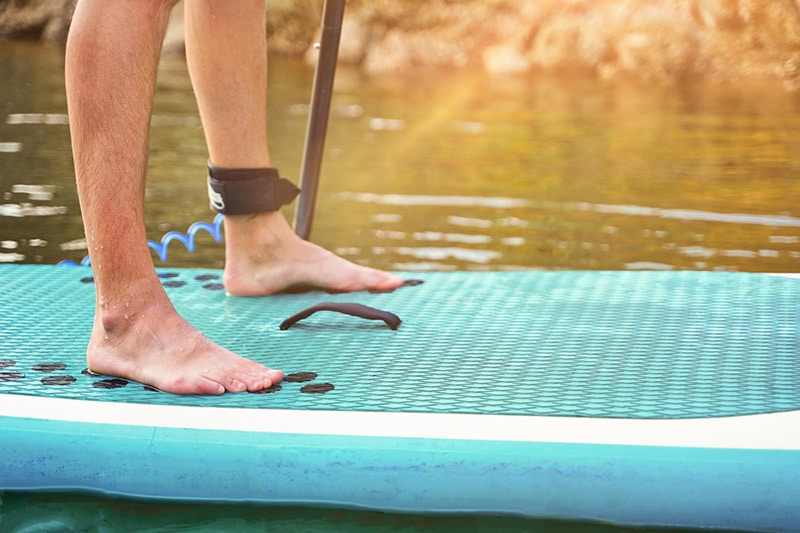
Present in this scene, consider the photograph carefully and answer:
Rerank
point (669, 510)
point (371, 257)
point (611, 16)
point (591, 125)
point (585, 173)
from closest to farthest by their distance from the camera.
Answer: point (669, 510) < point (371, 257) < point (585, 173) < point (591, 125) < point (611, 16)

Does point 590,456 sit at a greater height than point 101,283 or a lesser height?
lesser

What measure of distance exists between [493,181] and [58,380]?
379 centimetres

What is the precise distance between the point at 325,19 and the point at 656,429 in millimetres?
1357

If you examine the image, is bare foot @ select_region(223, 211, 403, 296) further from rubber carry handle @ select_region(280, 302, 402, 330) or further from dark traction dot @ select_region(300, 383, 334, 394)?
dark traction dot @ select_region(300, 383, 334, 394)

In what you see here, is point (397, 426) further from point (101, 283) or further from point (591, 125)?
point (591, 125)

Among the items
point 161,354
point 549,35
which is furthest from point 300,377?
point 549,35

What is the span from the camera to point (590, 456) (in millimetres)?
1400

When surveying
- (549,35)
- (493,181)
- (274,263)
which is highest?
(274,263)

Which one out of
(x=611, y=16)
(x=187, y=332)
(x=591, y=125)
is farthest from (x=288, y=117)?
(x=611, y=16)

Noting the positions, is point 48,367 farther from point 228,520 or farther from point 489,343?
point 489,343

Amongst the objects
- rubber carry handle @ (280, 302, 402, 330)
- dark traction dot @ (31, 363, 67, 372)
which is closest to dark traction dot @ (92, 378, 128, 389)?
dark traction dot @ (31, 363, 67, 372)

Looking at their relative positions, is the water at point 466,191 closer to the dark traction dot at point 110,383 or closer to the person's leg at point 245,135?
the dark traction dot at point 110,383

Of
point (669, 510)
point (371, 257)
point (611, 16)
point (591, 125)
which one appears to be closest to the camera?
point (669, 510)

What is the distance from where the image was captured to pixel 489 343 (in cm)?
184
